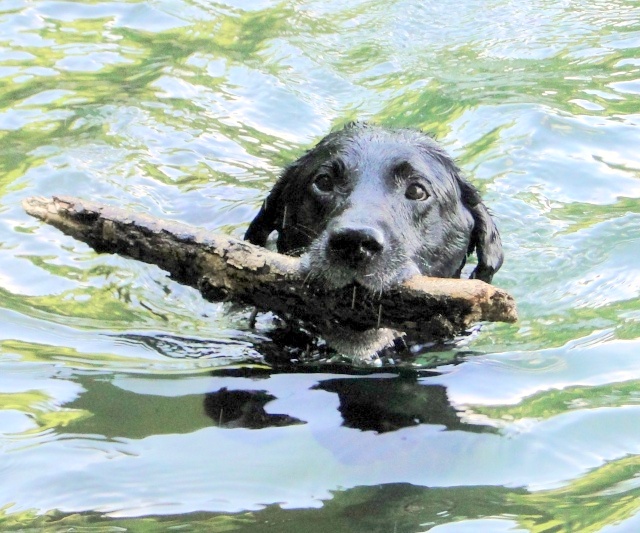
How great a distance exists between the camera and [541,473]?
12.6 ft

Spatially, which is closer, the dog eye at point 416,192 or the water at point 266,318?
the water at point 266,318

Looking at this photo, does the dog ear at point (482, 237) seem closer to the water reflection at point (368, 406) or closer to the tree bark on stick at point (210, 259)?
the water reflection at point (368, 406)

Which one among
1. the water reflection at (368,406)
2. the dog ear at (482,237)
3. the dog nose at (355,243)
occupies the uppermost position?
the dog nose at (355,243)

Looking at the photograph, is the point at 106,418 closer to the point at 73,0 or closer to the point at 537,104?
the point at 537,104

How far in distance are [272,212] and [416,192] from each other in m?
1.11

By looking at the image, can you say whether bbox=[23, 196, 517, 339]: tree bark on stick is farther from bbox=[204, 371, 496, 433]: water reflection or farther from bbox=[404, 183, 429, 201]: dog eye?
bbox=[404, 183, 429, 201]: dog eye

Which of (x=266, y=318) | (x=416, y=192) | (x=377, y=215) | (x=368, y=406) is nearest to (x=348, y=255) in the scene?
(x=377, y=215)

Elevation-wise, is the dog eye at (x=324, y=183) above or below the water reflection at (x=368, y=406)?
above

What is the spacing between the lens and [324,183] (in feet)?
17.1

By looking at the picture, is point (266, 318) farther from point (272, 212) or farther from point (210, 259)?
point (210, 259)

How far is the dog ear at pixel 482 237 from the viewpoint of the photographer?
222 inches

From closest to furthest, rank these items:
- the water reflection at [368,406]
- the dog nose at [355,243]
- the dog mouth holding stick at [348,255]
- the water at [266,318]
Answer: the water at [266,318] → the dog mouth holding stick at [348,255] → the dog nose at [355,243] → the water reflection at [368,406]

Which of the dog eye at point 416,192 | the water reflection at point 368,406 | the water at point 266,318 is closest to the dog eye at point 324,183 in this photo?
the dog eye at point 416,192

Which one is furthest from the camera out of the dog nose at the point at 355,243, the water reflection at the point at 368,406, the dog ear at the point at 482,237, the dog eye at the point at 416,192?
the dog ear at the point at 482,237
